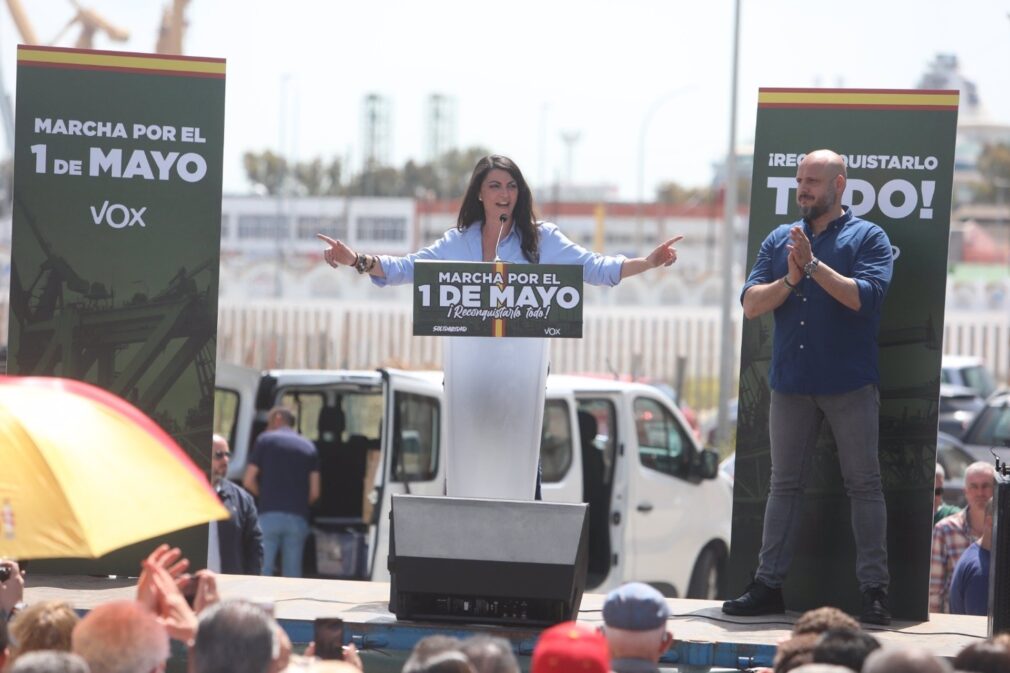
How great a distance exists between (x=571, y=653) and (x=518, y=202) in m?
2.82

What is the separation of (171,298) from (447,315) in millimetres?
1452

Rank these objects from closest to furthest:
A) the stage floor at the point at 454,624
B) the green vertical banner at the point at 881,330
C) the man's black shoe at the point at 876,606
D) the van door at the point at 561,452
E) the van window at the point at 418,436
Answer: the stage floor at the point at 454,624
the man's black shoe at the point at 876,606
the green vertical banner at the point at 881,330
the van window at the point at 418,436
the van door at the point at 561,452

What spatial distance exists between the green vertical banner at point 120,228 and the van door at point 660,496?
5.19 meters

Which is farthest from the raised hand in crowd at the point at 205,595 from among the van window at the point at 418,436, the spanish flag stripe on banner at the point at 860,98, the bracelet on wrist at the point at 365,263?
the van window at the point at 418,436

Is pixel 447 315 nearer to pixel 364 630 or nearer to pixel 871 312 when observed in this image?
pixel 364 630

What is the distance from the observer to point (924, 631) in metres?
5.92

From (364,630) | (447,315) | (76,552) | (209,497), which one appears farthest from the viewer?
(447,315)

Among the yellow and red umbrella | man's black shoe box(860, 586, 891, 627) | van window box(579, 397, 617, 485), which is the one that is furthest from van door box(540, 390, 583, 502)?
the yellow and red umbrella

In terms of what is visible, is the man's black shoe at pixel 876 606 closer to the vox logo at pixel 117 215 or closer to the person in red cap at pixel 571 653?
the person in red cap at pixel 571 653

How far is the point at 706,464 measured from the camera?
12.1m

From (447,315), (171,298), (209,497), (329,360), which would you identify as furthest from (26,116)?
(329,360)

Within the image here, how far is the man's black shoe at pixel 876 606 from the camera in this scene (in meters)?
5.97

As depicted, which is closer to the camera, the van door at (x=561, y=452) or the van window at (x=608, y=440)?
the van door at (x=561, y=452)

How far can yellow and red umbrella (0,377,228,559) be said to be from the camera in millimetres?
3850
